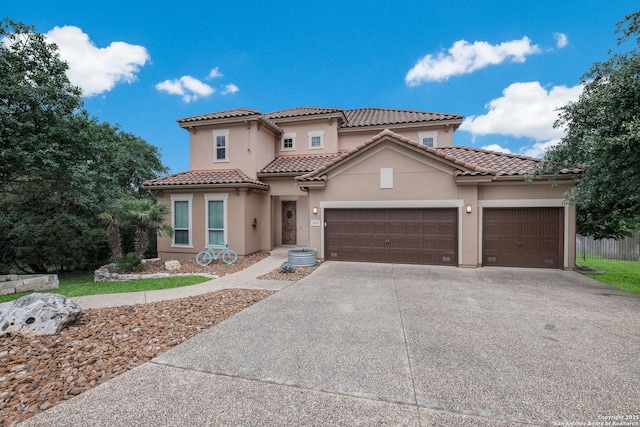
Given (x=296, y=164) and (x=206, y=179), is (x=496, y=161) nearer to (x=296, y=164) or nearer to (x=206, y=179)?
(x=296, y=164)

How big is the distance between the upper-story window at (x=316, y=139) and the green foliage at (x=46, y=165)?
9247 mm

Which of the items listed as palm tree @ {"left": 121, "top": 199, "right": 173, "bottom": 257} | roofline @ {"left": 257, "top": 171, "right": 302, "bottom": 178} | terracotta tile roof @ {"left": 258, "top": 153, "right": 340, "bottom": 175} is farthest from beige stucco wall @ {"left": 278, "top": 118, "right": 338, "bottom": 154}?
palm tree @ {"left": 121, "top": 199, "right": 173, "bottom": 257}

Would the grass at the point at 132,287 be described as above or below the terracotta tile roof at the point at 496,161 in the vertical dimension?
below

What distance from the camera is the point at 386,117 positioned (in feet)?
54.6

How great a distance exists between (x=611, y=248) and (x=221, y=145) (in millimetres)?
21007

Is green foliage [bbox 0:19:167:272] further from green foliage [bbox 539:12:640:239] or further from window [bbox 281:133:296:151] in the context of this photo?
green foliage [bbox 539:12:640:239]

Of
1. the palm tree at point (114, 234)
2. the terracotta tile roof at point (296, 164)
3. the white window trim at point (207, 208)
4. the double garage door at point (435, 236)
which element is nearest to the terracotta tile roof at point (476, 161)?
the double garage door at point (435, 236)

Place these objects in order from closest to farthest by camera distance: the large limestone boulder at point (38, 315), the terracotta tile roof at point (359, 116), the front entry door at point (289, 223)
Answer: the large limestone boulder at point (38, 315), the terracotta tile roof at point (359, 116), the front entry door at point (289, 223)

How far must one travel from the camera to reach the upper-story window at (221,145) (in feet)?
44.5

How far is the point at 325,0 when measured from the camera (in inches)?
476

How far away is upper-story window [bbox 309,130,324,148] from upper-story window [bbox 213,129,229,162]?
4.58 meters

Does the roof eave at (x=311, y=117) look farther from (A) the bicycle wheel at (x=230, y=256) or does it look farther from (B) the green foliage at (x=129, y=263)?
(B) the green foliage at (x=129, y=263)

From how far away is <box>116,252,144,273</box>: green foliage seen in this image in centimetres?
1055

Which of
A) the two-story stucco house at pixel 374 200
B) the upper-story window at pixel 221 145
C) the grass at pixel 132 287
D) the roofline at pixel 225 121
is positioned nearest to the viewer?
the grass at pixel 132 287
